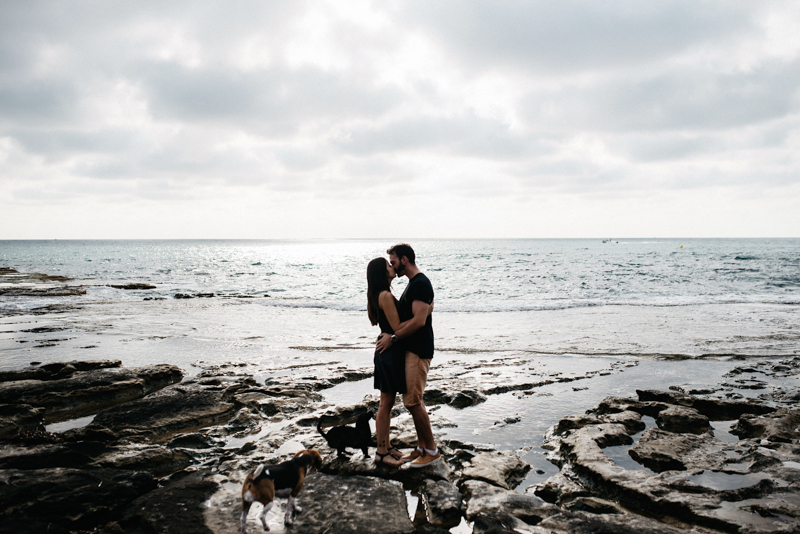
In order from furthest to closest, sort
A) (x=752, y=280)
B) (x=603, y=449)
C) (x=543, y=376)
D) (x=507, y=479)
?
(x=752, y=280) → (x=543, y=376) → (x=603, y=449) → (x=507, y=479)

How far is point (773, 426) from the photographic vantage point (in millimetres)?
5672

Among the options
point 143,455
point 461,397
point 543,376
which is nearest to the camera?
point 143,455

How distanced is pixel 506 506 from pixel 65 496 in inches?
152

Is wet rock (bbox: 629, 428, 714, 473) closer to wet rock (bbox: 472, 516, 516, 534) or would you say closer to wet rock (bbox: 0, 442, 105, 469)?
wet rock (bbox: 472, 516, 516, 534)

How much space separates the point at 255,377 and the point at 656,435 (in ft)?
22.8

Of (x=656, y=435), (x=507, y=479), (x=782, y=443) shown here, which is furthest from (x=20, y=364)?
(x=782, y=443)

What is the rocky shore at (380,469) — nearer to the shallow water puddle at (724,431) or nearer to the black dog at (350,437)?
the shallow water puddle at (724,431)

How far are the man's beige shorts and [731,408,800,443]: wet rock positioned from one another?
14.5 ft

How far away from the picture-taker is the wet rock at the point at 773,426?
5.44 metres

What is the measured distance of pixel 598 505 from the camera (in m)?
4.07

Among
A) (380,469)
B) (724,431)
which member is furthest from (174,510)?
(724,431)

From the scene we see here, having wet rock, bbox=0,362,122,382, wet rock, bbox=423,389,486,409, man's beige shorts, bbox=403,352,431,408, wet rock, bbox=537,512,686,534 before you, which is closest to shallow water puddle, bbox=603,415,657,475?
wet rock, bbox=537,512,686,534

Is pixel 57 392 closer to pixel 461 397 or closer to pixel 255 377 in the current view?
pixel 255 377

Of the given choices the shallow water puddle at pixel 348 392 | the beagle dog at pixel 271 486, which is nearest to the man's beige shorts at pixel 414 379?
the beagle dog at pixel 271 486
